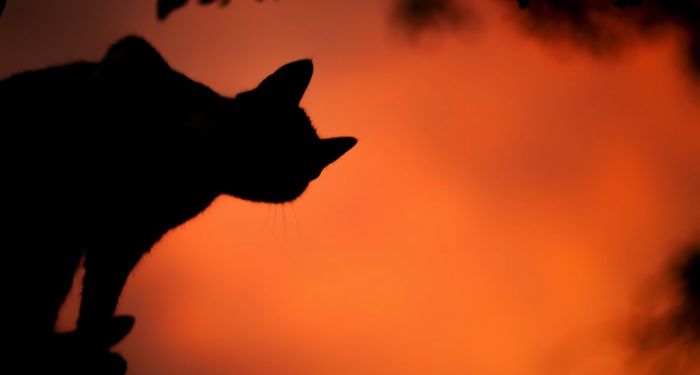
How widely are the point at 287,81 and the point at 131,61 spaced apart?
44 centimetres

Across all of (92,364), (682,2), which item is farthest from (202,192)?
(682,2)

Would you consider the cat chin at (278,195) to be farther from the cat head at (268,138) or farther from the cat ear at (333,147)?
the cat ear at (333,147)

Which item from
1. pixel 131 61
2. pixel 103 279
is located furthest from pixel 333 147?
pixel 103 279

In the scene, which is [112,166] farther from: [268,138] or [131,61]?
[268,138]

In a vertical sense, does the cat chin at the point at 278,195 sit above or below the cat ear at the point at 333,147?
below

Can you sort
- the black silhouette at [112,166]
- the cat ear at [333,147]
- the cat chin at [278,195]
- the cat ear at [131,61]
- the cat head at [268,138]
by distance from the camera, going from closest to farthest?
the black silhouette at [112,166] → the cat ear at [131,61] → the cat head at [268,138] → the cat chin at [278,195] → the cat ear at [333,147]

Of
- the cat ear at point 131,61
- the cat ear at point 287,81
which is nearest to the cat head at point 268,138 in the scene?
the cat ear at point 287,81

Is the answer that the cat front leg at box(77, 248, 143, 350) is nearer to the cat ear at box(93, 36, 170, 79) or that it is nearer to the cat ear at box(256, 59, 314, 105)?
the cat ear at box(93, 36, 170, 79)

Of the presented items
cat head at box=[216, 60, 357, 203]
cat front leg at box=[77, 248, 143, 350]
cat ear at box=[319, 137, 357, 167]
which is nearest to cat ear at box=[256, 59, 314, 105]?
cat head at box=[216, 60, 357, 203]

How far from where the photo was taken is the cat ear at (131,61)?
133 cm

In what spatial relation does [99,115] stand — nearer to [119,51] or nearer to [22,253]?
[119,51]

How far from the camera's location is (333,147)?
1782 mm

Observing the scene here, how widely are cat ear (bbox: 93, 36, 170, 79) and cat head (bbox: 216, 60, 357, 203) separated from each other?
A: 239mm

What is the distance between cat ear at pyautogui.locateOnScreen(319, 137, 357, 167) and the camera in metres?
1.75
